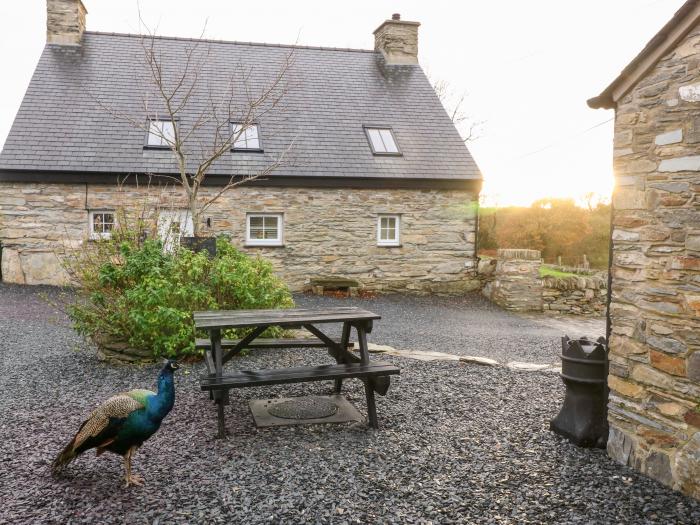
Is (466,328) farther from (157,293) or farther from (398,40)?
(398,40)

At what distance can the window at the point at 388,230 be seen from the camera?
14906 millimetres

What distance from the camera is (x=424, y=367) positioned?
6.89 meters

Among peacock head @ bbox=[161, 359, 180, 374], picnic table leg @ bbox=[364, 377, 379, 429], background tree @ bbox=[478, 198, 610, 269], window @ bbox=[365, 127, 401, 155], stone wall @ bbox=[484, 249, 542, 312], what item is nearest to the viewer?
peacock head @ bbox=[161, 359, 180, 374]

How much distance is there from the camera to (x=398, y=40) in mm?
17922

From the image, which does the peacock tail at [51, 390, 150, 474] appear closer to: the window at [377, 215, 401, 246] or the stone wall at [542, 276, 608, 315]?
the stone wall at [542, 276, 608, 315]

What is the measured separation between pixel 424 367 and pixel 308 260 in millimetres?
7967

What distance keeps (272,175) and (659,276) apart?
11.0 m

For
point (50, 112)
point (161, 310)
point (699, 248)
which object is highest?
point (50, 112)

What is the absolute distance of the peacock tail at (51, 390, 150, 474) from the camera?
354cm

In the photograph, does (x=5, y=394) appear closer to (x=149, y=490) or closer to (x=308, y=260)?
(x=149, y=490)

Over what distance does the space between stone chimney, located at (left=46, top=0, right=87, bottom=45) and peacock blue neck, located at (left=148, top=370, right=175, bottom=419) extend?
1540 cm

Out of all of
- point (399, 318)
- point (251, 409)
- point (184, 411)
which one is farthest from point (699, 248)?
point (399, 318)

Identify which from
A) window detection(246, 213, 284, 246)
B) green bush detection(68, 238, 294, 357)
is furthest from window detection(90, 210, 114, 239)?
green bush detection(68, 238, 294, 357)

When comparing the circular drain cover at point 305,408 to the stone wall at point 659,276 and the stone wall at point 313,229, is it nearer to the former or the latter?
the stone wall at point 659,276
